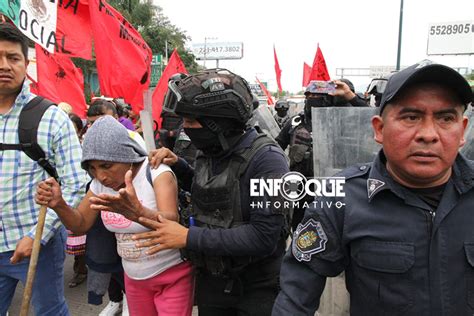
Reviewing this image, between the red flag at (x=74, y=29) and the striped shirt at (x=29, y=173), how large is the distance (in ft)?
6.30

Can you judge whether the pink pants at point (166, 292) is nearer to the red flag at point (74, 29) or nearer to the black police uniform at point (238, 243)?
the black police uniform at point (238, 243)

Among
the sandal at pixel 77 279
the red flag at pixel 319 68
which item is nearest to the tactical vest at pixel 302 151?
the sandal at pixel 77 279

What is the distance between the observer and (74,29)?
3.87 metres

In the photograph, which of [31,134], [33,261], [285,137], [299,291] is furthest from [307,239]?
[285,137]

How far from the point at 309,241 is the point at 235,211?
0.47 meters

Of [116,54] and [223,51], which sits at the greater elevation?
[223,51]

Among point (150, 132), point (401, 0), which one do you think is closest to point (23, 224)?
point (150, 132)

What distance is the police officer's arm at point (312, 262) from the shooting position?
48.0 inches

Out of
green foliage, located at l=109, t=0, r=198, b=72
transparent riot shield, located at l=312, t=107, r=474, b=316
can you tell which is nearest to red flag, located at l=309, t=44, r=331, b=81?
transparent riot shield, located at l=312, t=107, r=474, b=316

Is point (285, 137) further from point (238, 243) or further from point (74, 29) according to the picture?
point (238, 243)

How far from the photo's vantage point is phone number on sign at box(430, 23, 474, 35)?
1130 inches

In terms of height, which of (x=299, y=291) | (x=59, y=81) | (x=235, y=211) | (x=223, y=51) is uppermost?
(x=223, y=51)

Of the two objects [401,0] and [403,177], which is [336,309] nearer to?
[403,177]

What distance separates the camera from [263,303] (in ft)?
5.62
